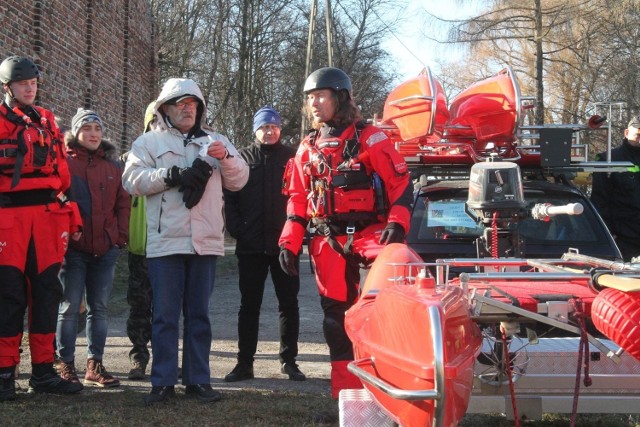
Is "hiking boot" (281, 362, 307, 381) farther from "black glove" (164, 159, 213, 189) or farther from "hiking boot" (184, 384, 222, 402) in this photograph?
"black glove" (164, 159, 213, 189)

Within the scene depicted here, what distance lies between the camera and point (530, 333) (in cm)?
342

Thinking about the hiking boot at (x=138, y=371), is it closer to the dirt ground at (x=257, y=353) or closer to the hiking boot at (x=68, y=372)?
the dirt ground at (x=257, y=353)

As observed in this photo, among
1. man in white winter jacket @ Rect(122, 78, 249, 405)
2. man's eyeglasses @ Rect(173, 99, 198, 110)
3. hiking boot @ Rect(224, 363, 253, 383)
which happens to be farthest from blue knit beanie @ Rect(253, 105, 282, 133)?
hiking boot @ Rect(224, 363, 253, 383)

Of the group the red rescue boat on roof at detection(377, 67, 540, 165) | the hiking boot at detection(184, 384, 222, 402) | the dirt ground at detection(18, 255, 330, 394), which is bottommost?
the dirt ground at detection(18, 255, 330, 394)

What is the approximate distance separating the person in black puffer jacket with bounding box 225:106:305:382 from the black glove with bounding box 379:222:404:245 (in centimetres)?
172

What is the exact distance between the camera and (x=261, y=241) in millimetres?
6500

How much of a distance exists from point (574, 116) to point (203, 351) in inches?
844

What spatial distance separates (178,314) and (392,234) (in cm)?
159

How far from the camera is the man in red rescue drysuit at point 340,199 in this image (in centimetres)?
502

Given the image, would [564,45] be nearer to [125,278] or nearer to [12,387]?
[125,278]

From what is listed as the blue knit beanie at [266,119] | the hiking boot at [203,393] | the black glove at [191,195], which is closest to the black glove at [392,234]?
the black glove at [191,195]

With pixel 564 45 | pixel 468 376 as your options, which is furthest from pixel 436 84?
pixel 564 45

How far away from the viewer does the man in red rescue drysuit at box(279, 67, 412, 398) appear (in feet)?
16.5

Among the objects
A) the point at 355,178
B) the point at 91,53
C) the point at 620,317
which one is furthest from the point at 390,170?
the point at 91,53
